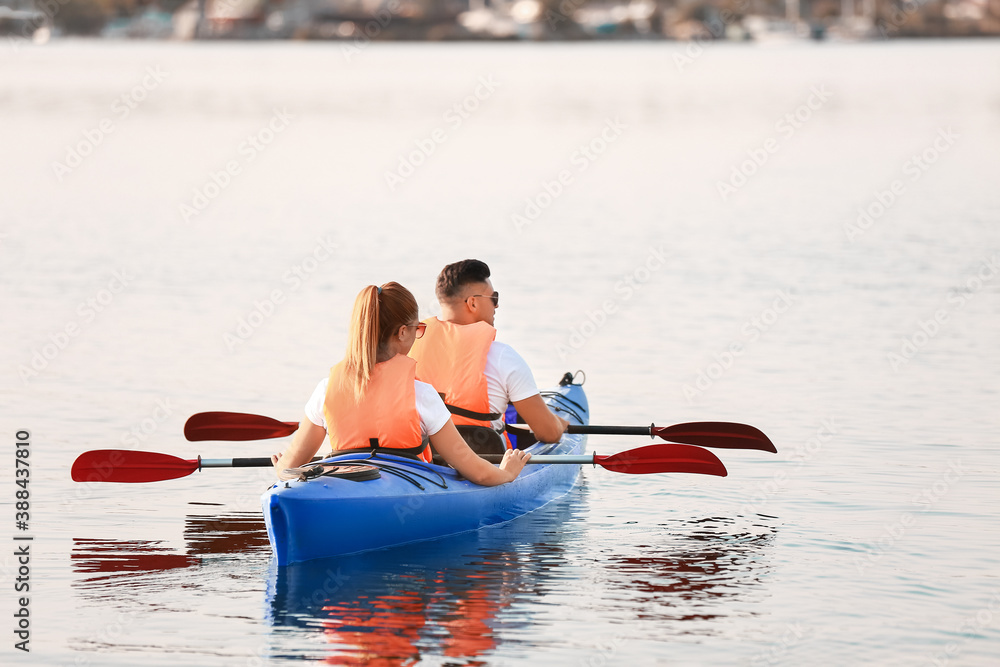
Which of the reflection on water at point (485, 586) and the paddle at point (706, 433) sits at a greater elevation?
the paddle at point (706, 433)

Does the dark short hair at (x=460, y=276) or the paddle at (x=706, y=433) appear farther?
the paddle at (x=706, y=433)

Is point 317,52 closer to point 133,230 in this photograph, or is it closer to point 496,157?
point 496,157

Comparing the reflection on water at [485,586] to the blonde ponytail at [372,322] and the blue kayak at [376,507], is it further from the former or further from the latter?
the blonde ponytail at [372,322]

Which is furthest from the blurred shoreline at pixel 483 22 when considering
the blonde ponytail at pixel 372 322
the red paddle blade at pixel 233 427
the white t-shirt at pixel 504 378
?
the blonde ponytail at pixel 372 322

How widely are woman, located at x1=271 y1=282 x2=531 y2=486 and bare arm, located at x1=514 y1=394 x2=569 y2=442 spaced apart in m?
0.86

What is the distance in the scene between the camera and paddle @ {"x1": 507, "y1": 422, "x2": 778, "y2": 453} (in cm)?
904

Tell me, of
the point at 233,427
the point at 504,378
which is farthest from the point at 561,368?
the point at 504,378

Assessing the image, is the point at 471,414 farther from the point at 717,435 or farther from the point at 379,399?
the point at 717,435

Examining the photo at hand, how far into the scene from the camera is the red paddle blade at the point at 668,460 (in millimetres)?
8539

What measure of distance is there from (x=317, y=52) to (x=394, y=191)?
8704 centimetres

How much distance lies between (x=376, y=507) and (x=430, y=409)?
576mm

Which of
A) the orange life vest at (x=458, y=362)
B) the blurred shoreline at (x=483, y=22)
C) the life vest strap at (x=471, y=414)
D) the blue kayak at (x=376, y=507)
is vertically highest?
the blurred shoreline at (x=483, y=22)

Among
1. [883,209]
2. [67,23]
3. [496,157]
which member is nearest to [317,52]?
[67,23]

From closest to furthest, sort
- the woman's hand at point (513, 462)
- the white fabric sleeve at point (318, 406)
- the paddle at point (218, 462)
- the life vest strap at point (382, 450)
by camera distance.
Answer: the white fabric sleeve at point (318, 406), the life vest strap at point (382, 450), the woman's hand at point (513, 462), the paddle at point (218, 462)
